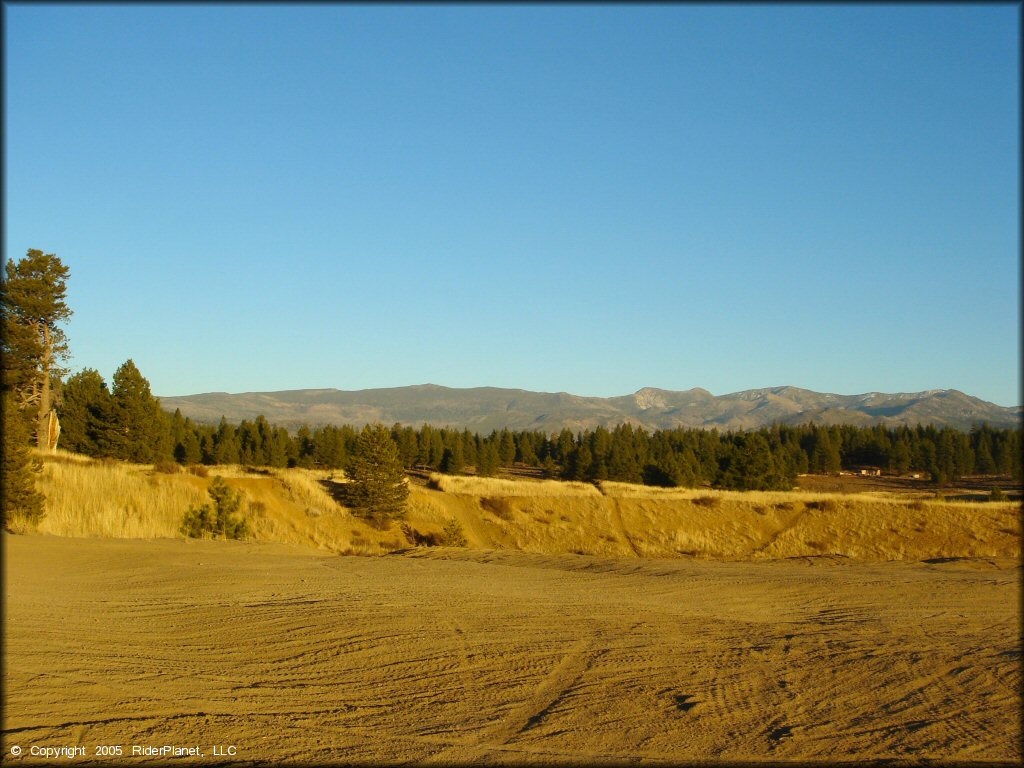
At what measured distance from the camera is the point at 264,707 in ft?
22.2

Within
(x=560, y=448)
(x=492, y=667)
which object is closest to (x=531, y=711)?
(x=492, y=667)

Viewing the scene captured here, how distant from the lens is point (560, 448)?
9869cm

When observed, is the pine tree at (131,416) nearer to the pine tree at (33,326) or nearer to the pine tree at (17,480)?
the pine tree at (33,326)

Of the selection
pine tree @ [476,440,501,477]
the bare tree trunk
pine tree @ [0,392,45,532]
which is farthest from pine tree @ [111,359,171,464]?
pine tree @ [476,440,501,477]

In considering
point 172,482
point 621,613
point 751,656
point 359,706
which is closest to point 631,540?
point 172,482

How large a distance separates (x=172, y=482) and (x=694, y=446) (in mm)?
83313

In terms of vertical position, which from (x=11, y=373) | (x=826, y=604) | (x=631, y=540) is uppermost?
(x=11, y=373)

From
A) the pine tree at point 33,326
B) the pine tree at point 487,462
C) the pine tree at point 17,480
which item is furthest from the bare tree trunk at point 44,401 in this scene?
the pine tree at point 487,462

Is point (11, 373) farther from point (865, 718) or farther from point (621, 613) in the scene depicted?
point (865, 718)

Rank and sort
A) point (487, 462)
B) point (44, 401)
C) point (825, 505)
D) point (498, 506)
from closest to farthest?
point (44, 401), point (825, 505), point (498, 506), point (487, 462)

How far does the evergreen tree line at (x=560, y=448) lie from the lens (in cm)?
3778

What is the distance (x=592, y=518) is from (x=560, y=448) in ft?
193

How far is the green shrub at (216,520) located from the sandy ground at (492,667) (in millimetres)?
7561

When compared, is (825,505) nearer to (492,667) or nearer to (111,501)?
(111,501)
